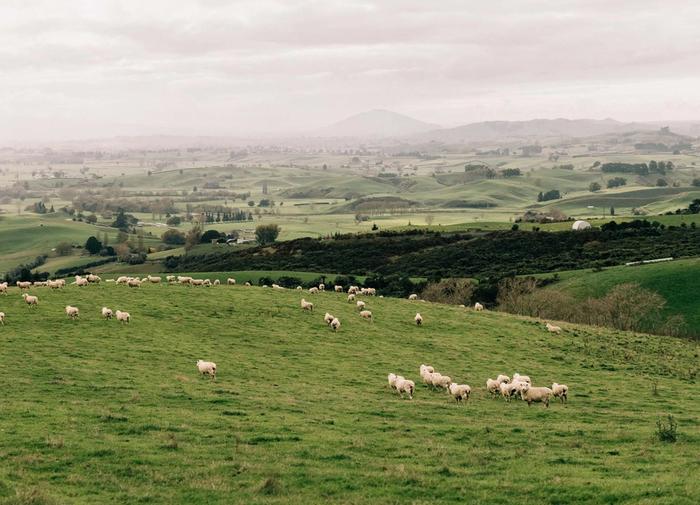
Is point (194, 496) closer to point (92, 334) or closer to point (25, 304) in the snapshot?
point (92, 334)

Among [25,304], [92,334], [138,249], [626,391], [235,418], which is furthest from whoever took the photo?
[138,249]

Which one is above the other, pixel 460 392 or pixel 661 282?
pixel 460 392

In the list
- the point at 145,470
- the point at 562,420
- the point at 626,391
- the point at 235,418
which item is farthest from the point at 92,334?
the point at 626,391

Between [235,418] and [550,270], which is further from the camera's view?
[550,270]

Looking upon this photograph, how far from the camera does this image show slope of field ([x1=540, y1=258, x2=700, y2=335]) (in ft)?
211

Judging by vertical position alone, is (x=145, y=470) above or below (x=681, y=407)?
above

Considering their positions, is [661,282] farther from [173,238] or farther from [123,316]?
[173,238]

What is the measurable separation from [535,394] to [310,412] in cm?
1033

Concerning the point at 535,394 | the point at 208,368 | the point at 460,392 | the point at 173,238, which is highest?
the point at 208,368

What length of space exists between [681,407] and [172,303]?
31.7m

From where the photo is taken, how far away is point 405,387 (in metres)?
30.0

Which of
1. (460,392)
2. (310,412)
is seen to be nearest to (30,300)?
(310,412)

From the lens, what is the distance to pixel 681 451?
21.5m

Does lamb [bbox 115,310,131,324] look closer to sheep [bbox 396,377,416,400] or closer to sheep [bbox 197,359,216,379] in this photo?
sheep [bbox 197,359,216,379]
